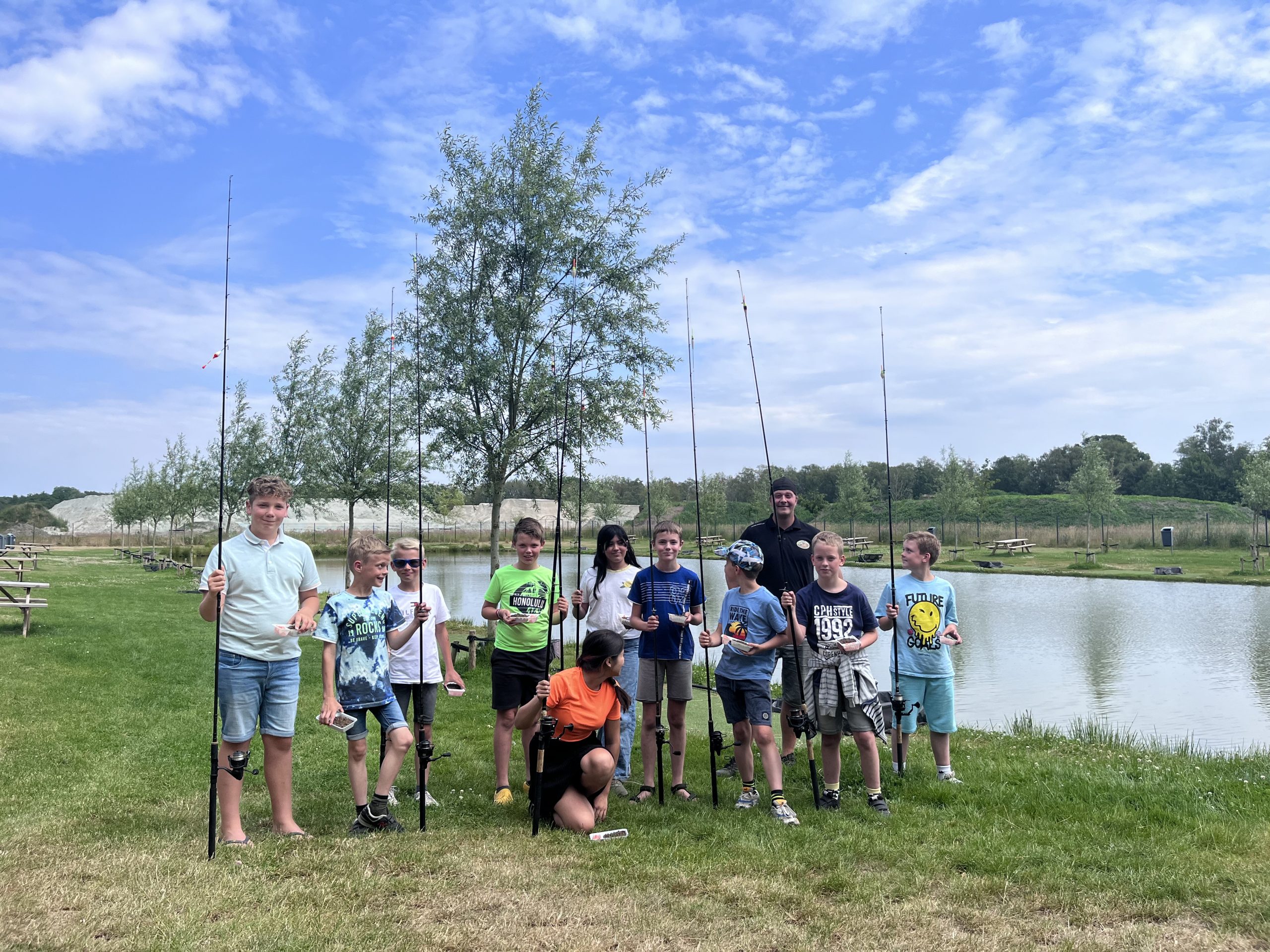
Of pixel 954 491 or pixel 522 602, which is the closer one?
pixel 522 602

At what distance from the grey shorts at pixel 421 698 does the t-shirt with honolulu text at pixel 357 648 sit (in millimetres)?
754

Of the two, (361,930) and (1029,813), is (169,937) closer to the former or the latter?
(361,930)

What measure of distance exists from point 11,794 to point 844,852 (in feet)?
16.4

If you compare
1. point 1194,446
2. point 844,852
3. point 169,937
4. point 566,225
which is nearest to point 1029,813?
point 844,852

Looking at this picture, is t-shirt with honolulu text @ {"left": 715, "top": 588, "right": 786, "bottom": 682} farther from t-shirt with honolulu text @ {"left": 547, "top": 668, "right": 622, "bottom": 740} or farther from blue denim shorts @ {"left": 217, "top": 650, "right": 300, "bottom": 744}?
blue denim shorts @ {"left": 217, "top": 650, "right": 300, "bottom": 744}

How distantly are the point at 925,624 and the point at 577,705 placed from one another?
8.52 ft

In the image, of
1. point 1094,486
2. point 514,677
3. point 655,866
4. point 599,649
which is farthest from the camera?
point 1094,486

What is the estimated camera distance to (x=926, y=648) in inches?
238

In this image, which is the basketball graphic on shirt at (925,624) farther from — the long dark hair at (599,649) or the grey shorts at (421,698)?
the grey shorts at (421,698)

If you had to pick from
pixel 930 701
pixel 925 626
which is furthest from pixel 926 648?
pixel 930 701

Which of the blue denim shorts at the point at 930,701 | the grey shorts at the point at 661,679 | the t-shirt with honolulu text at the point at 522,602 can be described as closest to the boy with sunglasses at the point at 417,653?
the t-shirt with honolulu text at the point at 522,602

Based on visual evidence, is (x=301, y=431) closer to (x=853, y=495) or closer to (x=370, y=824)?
(x=370, y=824)

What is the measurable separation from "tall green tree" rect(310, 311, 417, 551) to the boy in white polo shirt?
14.1 metres

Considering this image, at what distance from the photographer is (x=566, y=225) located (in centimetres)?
1257
